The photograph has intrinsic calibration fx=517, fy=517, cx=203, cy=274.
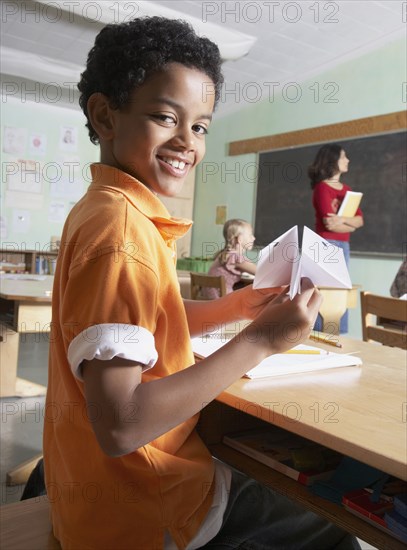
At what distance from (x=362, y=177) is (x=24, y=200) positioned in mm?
4204

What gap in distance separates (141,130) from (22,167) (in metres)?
6.41

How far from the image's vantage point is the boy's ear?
0.80 metres

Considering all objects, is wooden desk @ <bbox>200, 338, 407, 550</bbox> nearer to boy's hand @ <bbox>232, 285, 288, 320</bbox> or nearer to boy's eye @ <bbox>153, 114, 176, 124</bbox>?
boy's hand @ <bbox>232, 285, 288, 320</bbox>

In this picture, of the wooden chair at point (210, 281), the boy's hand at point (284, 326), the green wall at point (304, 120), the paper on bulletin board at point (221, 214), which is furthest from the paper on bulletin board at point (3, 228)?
the boy's hand at point (284, 326)

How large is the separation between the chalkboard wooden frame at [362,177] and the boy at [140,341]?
4247mm

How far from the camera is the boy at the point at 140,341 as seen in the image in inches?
24.7

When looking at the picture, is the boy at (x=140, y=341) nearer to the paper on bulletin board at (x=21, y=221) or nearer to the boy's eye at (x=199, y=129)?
the boy's eye at (x=199, y=129)

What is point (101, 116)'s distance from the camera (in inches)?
32.0

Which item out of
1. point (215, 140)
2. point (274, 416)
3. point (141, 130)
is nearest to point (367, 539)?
point (274, 416)

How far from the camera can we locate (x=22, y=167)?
6656 mm

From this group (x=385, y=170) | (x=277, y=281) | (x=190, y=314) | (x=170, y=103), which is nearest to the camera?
(x=170, y=103)

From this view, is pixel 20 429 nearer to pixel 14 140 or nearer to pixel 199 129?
pixel 199 129

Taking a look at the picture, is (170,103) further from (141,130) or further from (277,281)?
(277,281)

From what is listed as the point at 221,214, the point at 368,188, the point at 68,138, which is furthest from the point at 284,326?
the point at 68,138
